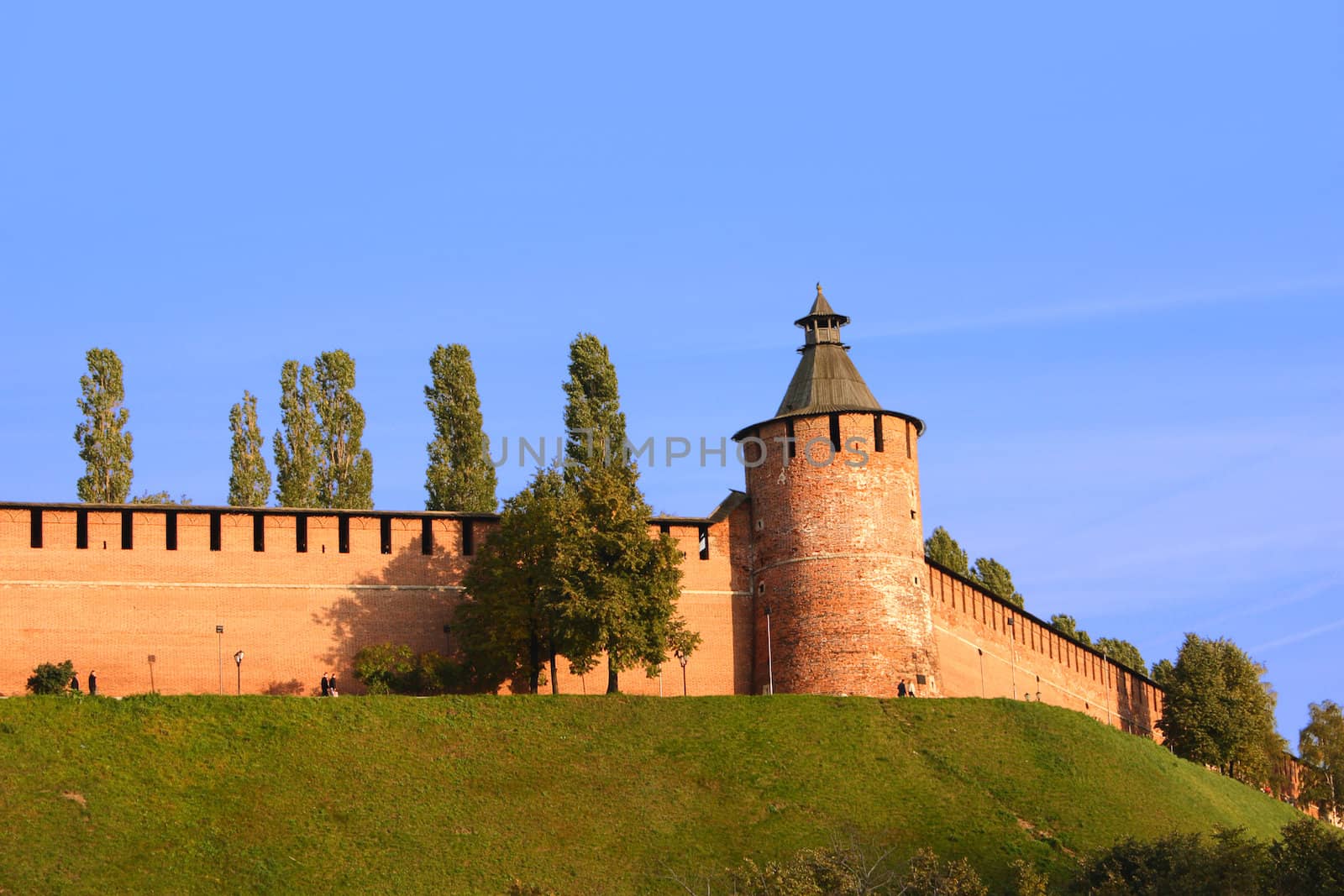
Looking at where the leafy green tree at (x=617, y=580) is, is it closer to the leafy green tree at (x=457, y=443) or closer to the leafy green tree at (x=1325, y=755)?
the leafy green tree at (x=457, y=443)

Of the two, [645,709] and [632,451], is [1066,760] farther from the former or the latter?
[632,451]

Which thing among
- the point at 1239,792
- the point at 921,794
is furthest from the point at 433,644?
the point at 1239,792

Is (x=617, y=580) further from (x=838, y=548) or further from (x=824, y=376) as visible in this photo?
(x=824, y=376)

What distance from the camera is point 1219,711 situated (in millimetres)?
66000

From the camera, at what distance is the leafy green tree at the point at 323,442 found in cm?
6166

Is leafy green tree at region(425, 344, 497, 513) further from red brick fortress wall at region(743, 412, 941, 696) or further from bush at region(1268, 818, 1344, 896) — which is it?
bush at region(1268, 818, 1344, 896)

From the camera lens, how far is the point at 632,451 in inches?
2389

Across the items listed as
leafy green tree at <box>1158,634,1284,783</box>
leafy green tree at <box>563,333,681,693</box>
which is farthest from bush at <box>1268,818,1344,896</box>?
leafy green tree at <box>1158,634,1284,783</box>

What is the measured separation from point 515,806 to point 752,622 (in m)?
14.7

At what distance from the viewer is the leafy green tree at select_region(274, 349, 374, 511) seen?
61656 mm

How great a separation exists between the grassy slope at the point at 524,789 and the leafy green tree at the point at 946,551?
27.1 meters

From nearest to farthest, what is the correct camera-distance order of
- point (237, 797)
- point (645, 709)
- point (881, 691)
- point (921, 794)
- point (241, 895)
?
1. point (241, 895)
2. point (237, 797)
3. point (921, 794)
4. point (645, 709)
5. point (881, 691)

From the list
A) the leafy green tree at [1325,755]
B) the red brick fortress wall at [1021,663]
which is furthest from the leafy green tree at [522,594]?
the leafy green tree at [1325,755]

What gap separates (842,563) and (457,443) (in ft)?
45.8
